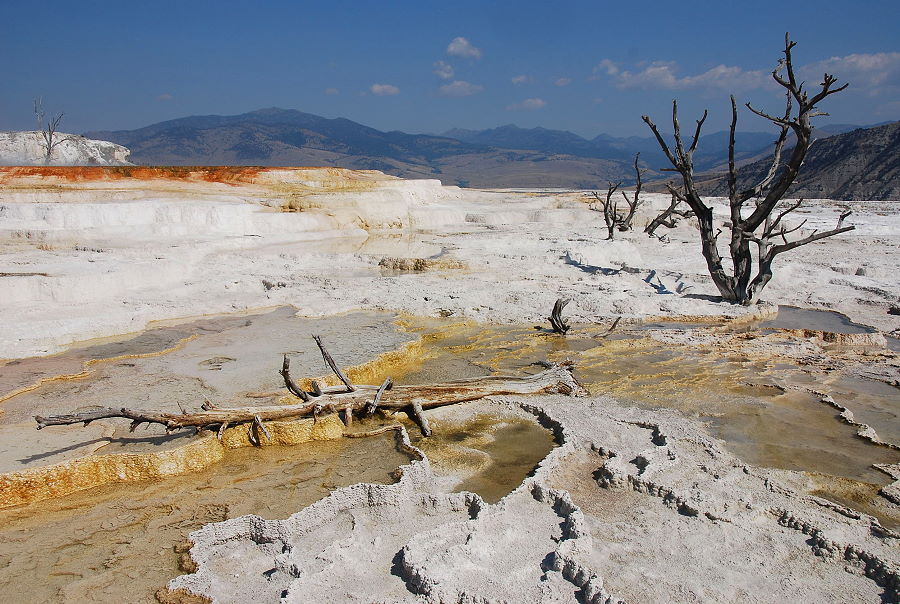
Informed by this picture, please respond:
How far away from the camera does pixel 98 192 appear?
16484 mm

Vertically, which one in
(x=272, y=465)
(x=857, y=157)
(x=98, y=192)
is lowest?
(x=272, y=465)

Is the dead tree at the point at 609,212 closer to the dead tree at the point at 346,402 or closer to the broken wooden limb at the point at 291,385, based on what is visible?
the dead tree at the point at 346,402

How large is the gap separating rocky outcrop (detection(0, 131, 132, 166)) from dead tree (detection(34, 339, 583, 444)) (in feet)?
135

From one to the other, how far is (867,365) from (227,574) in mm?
6679

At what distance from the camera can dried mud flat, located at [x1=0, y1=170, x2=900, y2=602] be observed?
315cm

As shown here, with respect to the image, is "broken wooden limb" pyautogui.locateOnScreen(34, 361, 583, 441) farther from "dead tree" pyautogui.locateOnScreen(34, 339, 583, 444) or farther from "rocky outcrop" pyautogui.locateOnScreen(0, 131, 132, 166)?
"rocky outcrop" pyautogui.locateOnScreen(0, 131, 132, 166)

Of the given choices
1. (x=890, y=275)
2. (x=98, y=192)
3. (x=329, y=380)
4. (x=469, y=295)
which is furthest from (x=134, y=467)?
(x=98, y=192)

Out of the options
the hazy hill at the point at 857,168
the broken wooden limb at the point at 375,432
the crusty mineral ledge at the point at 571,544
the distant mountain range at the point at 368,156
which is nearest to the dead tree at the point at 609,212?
the broken wooden limb at the point at 375,432

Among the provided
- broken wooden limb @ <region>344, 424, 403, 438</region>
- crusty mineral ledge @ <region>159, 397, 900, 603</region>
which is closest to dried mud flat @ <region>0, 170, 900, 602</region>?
crusty mineral ledge @ <region>159, 397, 900, 603</region>

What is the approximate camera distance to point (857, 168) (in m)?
40.1

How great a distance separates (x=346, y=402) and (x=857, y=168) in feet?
150

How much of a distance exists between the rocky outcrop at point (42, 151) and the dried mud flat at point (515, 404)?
31.7m

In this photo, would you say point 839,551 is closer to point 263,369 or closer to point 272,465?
point 272,465

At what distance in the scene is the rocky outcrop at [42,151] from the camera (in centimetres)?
3938
